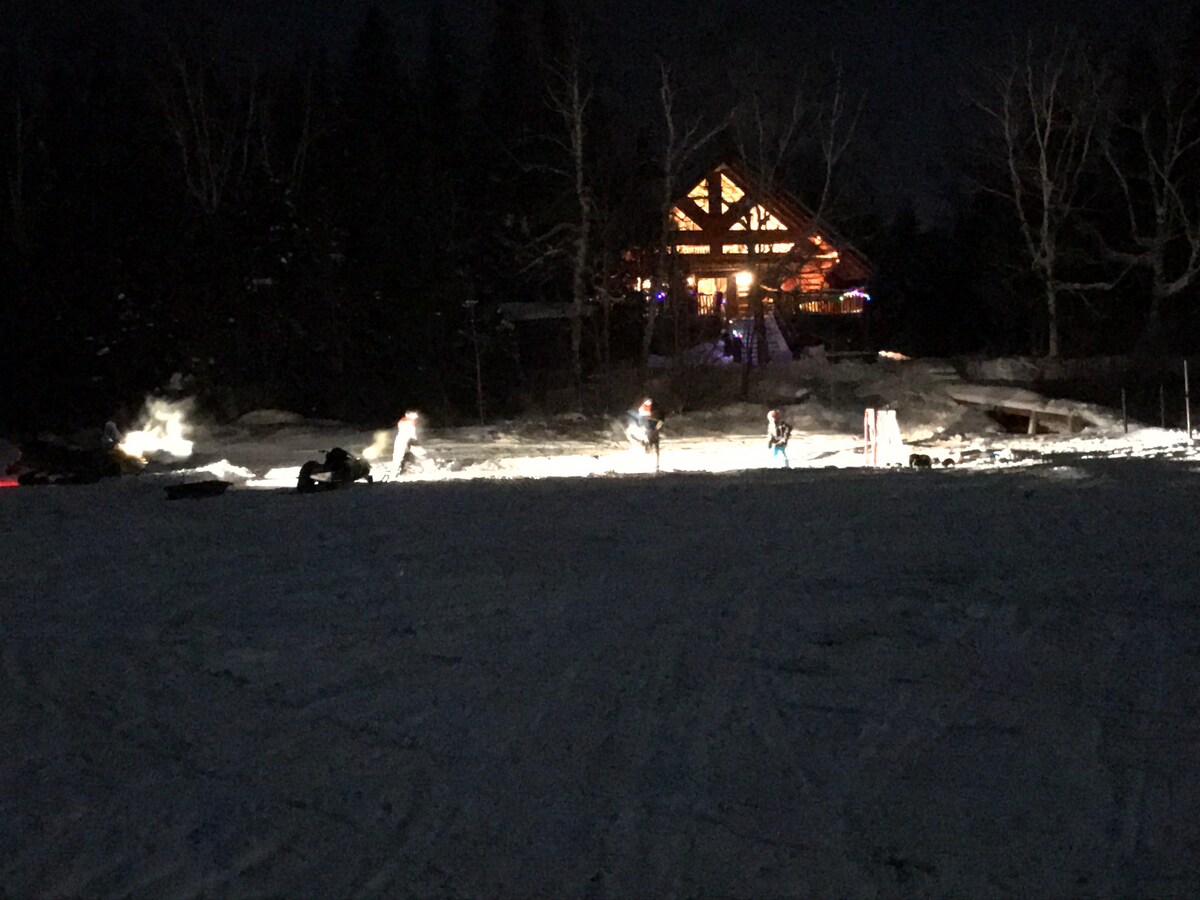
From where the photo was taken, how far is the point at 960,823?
5.40 metres

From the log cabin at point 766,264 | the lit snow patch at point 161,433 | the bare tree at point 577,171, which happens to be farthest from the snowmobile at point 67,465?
the log cabin at point 766,264

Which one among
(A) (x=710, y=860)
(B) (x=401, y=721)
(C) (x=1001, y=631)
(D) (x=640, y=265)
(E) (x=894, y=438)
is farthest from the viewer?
(D) (x=640, y=265)

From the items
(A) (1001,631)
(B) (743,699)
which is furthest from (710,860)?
(A) (1001,631)

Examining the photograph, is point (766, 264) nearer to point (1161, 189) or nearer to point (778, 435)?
point (1161, 189)

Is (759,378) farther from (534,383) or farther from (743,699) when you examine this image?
(743,699)

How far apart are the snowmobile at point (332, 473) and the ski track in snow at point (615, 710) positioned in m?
5.66

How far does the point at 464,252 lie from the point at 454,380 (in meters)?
5.42

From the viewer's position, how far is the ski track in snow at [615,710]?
5.16 metres

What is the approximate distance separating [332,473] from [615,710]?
13.9 metres

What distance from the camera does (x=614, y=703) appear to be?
23.8 feet

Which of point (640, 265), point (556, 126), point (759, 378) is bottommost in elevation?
point (759, 378)

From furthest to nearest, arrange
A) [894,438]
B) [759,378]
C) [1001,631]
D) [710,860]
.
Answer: [759,378]
[894,438]
[1001,631]
[710,860]

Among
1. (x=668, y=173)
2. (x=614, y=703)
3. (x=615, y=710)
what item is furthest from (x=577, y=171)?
(x=615, y=710)

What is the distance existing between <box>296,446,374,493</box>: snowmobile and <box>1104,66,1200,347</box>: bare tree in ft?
85.3
